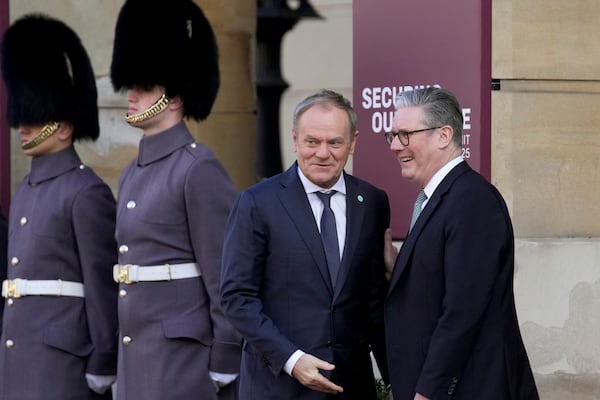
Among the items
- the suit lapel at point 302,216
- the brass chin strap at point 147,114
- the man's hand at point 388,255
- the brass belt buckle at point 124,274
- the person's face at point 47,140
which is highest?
the brass chin strap at point 147,114

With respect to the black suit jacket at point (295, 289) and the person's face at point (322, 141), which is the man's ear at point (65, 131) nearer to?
the black suit jacket at point (295, 289)

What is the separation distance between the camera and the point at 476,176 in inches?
188

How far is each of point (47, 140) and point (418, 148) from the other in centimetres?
227

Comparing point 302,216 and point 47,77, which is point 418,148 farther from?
point 47,77

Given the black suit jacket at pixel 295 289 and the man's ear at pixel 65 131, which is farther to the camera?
the man's ear at pixel 65 131

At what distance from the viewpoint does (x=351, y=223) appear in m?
5.09

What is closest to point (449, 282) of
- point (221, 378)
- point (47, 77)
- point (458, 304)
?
point (458, 304)

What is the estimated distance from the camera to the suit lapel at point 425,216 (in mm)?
4727

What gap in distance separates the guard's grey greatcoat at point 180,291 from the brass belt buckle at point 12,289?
774 millimetres

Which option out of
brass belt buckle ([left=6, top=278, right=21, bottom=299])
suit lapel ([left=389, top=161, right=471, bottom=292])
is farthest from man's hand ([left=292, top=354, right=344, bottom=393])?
brass belt buckle ([left=6, top=278, right=21, bottom=299])

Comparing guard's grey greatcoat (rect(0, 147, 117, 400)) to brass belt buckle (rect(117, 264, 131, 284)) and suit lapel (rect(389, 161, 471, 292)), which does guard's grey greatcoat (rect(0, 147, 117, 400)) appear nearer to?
brass belt buckle (rect(117, 264, 131, 284))

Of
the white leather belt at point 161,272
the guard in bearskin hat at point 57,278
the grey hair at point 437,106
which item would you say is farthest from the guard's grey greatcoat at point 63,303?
the grey hair at point 437,106

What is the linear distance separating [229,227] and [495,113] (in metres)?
1.91

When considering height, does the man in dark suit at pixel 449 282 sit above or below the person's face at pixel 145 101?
below
